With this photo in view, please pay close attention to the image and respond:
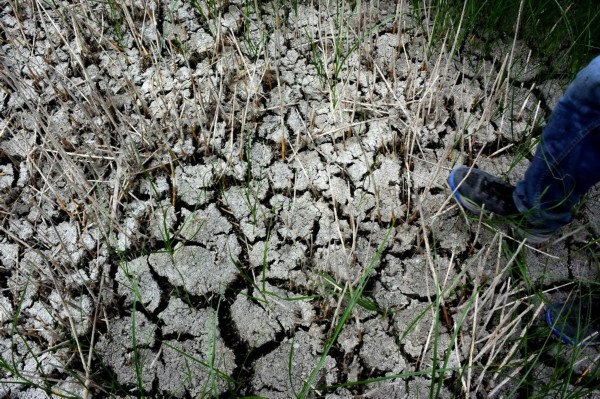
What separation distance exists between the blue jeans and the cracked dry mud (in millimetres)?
125

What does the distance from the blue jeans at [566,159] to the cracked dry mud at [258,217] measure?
0.12 meters

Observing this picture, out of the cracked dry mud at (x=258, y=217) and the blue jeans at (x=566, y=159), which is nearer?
the blue jeans at (x=566, y=159)

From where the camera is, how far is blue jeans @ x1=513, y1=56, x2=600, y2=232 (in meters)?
1.26

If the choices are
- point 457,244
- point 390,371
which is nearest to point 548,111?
point 457,244

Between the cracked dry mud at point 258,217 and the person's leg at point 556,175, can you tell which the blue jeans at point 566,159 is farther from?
the cracked dry mud at point 258,217

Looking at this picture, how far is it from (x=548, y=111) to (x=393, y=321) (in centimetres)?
118

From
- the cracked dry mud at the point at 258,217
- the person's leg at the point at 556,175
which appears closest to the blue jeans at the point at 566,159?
the person's leg at the point at 556,175

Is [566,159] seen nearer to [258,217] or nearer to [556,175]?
[556,175]

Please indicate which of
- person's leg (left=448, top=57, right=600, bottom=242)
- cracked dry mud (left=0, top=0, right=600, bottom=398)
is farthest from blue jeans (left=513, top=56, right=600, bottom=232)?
cracked dry mud (left=0, top=0, right=600, bottom=398)

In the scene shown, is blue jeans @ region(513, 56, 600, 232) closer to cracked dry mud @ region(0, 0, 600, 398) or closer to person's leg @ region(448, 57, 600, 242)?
person's leg @ region(448, 57, 600, 242)

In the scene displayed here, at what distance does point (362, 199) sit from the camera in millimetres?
1886

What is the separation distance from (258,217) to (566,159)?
3.47 feet

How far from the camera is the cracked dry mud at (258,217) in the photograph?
5.10ft

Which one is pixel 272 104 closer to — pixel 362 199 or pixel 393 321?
pixel 362 199
